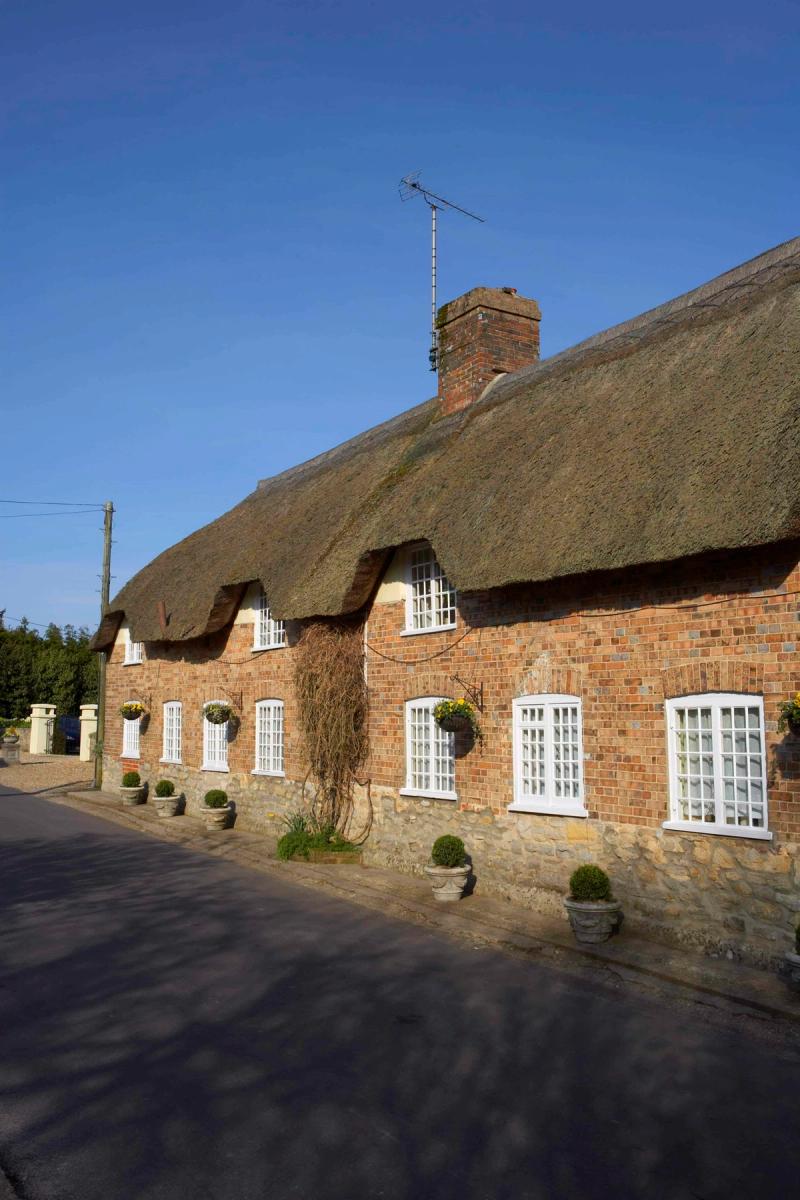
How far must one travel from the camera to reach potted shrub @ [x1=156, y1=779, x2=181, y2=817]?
2055 cm

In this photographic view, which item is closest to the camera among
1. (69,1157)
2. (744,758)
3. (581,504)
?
(69,1157)

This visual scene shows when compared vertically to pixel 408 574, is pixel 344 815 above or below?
below

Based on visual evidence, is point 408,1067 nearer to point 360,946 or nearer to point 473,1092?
point 473,1092

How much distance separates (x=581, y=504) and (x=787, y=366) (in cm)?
249

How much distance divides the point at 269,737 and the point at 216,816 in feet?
6.25

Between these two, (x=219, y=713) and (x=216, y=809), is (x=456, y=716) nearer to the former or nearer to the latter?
(x=219, y=713)

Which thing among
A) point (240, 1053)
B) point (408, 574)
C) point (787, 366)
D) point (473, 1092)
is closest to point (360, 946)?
point (240, 1053)

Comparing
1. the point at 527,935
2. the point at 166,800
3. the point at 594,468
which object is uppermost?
the point at 594,468

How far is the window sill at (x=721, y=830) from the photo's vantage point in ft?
29.3

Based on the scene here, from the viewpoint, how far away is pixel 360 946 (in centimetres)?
983

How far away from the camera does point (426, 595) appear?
Result: 1388 cm

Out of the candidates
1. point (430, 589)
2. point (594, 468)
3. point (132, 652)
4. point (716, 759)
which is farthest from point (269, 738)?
point (716, 759)

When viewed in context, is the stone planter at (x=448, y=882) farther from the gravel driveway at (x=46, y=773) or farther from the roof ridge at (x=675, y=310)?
the gravel driveway at (x=46, y=773)

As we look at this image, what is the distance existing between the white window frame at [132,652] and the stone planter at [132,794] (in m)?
3.07
